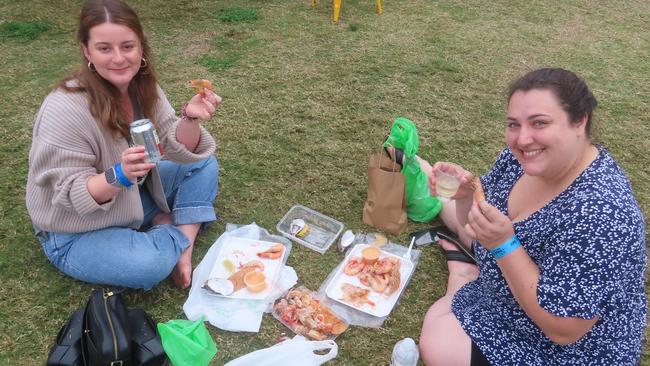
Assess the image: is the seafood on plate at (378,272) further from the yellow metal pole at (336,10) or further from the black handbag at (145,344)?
the yellow metal pole at (336,10)

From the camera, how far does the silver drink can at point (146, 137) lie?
2.16 meters

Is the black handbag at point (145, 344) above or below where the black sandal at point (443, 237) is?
below

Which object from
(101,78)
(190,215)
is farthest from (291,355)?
(101,78)

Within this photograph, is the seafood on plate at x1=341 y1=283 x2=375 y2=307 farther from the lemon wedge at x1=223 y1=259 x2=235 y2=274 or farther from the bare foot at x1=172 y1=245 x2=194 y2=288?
the bare foot at x1=172 y1=245 x2=194 y2=288

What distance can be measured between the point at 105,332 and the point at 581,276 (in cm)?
186

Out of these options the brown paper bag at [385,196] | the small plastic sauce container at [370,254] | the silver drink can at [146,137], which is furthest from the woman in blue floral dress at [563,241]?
the silver drink can at [146,137]

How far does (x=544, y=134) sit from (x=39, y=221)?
7.61 ft

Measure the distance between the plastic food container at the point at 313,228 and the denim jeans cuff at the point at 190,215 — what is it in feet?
1.47

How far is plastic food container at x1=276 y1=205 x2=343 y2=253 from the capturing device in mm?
3045

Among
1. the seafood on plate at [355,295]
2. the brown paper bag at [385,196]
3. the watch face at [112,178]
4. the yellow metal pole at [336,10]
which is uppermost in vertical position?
the watch face at [112,178]

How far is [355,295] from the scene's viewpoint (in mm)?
2672

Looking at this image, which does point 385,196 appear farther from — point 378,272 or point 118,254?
point 118,254

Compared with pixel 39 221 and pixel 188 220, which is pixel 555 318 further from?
pixel 39 221

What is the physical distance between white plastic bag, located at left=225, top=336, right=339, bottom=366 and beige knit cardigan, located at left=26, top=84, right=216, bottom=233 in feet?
3.14
